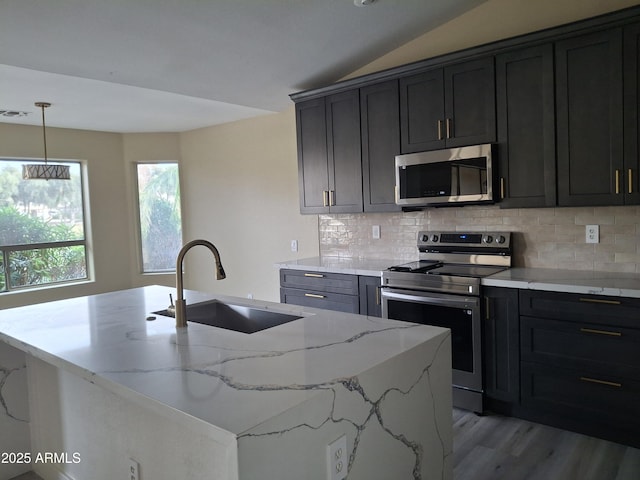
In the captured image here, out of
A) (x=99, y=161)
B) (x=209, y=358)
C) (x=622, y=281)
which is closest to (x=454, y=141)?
(x=622, y=281)

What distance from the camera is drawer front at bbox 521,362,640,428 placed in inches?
97.8

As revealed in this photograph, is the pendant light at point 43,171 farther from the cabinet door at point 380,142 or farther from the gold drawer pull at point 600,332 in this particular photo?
the gold drawer pull at point 600,332

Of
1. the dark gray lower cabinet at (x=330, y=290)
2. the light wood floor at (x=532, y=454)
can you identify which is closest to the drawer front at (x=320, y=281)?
the dark gray lower cabinet at (x=330, y=290)

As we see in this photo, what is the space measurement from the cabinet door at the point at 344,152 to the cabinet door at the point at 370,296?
0.66 meters

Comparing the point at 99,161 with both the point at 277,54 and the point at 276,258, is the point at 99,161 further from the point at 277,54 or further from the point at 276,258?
the point at 277,54

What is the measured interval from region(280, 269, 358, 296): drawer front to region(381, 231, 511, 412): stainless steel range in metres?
0.33

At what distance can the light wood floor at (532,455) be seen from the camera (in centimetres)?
232

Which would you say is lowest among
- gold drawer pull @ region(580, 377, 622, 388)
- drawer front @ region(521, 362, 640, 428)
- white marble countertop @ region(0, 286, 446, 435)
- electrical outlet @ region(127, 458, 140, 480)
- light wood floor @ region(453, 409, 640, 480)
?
light wood floor @ region(453, 409, 640, 480)

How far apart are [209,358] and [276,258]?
369cm

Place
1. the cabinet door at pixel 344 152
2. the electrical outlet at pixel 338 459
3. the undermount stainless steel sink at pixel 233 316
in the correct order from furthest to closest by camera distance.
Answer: the cabinet door at pixel 344 152, the undermount stainless steel sink at pixel 233 316, the electrical outlet at pixel 338 459

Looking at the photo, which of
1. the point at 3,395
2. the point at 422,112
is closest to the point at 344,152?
the point at 422,112

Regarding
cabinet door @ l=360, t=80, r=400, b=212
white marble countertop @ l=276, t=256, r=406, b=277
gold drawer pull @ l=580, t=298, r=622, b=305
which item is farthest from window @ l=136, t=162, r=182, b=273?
gold drawer pull @ l=580, t=298, r=622, b=305

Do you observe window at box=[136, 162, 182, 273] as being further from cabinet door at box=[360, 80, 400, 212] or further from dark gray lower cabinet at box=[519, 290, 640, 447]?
dark gray lower cabinet at box=[519, 290, 640, 447]

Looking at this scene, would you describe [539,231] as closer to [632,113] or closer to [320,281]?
[632,113]
